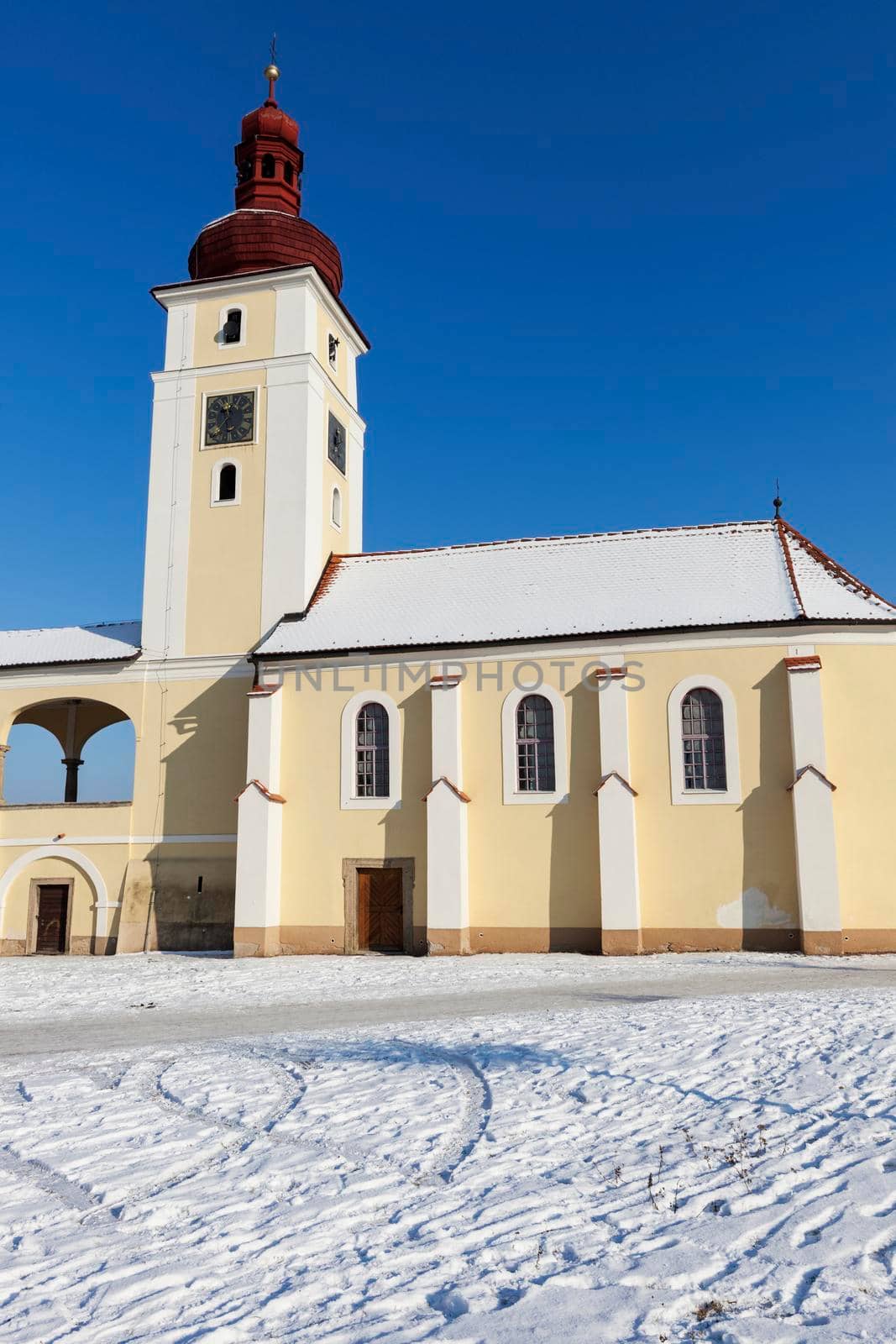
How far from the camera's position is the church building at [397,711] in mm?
21359

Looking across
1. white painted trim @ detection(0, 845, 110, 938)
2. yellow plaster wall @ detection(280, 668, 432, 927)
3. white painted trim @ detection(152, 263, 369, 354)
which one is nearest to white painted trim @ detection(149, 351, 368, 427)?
white painted trim @ detection(152, 263, 369, 354)

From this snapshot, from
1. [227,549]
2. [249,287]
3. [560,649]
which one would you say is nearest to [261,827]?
[227,549]

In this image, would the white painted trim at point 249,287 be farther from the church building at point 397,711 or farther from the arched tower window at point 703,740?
the arched tower window at point 703,740

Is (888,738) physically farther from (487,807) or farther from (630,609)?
(487,807)

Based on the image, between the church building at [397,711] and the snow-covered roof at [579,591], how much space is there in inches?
3.6

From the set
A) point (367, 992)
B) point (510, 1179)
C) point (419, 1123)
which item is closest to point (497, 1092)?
point (419, 1123)

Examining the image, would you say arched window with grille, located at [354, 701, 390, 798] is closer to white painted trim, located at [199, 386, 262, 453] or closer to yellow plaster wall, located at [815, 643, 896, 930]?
white painted trim, located at [199, 386, 262, 453]

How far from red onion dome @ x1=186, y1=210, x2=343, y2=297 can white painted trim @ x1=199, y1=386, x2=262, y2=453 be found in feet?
9.81

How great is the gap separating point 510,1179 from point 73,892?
71.8 ft

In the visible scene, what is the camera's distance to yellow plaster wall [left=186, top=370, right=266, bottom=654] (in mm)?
26266

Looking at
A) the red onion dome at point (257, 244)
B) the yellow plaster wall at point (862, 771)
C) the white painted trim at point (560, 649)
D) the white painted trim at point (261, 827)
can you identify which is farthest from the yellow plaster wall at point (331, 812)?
the red onion dome at point (257, 244)

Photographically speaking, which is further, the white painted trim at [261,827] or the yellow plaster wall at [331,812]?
the yellow plaster wall at [331,812]

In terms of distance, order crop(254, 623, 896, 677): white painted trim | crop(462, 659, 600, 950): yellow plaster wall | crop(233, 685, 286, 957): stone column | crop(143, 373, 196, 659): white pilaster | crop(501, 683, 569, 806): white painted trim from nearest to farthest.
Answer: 1. crop(254, 623, 896, 677): white painted trim
2. crop(462, 659, 600, 950): yellow plaster wall
3. crop(501, 683, 569, 806): white painted trim
4. crop(233, 685, 286, 957): stone column
5. crop(143, 373, 196, 659): white pilaster

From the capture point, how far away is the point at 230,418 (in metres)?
27.5
